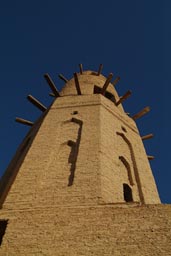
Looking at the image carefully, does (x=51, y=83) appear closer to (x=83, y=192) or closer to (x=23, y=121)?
(x=23, y=121)

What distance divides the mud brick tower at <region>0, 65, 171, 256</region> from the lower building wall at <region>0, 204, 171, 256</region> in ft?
0.04

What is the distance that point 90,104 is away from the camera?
9070mm

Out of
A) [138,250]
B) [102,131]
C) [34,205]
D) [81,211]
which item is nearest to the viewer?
[138,250]

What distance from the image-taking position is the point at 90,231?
4.53 metres

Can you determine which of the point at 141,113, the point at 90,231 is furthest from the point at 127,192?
the point at 141,113

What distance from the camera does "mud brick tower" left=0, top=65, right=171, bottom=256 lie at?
14.3ft

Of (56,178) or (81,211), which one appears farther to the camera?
(56,178)

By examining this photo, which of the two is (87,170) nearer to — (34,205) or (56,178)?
(56,178)

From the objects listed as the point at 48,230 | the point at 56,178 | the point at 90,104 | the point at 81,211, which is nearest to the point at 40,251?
the point at 48,230

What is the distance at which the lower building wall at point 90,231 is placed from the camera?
424 centimetres

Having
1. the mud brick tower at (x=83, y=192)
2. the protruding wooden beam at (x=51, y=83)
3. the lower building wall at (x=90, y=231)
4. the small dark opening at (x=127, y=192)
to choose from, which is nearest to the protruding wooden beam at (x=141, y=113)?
the mud brick tower at (x=83, y=192)

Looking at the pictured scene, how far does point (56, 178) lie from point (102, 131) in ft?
6.25

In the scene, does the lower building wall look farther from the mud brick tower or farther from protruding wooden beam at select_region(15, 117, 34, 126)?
protruding wooden beam at select_region(15, 117, 34, 126)

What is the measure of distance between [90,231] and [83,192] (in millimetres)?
1051
